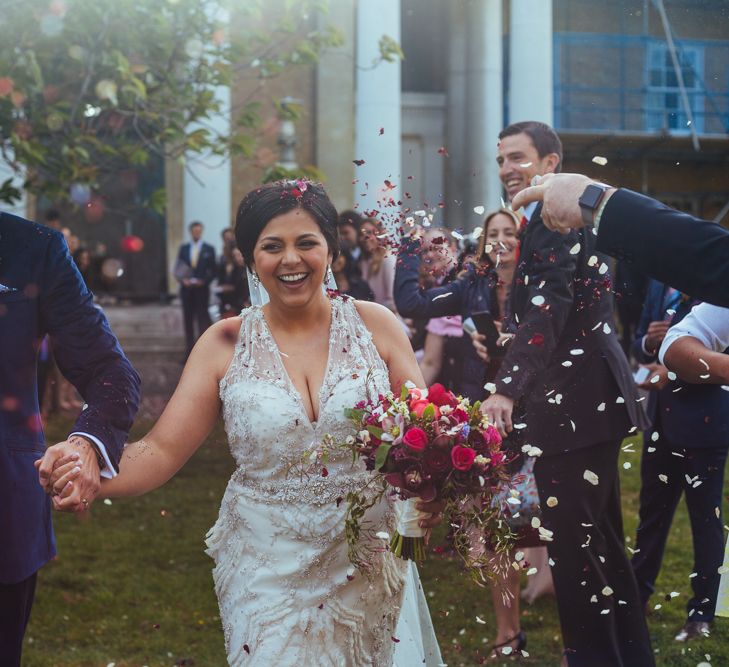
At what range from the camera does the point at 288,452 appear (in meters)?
3.88

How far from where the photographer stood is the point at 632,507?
31.3 ft

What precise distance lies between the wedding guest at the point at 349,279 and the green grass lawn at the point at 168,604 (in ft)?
7.03

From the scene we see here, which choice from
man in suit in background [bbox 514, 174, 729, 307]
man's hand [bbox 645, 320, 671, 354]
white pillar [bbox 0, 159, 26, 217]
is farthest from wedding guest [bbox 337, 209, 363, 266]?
man in suit in background [bbox 514, 174, 729, 307]

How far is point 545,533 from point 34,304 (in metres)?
1.97

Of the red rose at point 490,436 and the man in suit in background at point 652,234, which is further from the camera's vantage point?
the red rose at point 490,436

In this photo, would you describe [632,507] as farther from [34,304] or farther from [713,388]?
[34,304]

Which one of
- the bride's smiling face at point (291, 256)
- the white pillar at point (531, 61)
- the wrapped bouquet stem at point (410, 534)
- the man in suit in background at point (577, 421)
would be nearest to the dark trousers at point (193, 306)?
the white pillar at point (531, 61)

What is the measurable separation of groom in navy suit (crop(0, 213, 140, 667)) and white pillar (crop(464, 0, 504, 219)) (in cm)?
2383

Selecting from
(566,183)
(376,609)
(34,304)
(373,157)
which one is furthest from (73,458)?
(373,157)

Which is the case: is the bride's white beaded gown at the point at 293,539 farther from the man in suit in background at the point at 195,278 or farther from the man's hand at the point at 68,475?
the man in suit in background at the point at 195,278

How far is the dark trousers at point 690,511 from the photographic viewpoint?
5.86 m

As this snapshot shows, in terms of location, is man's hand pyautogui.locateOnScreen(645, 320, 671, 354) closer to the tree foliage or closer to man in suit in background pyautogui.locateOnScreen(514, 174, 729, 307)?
the tree foliage

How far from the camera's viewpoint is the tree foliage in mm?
7637

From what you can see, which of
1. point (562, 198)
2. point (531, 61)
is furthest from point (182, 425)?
point (531, 61)
